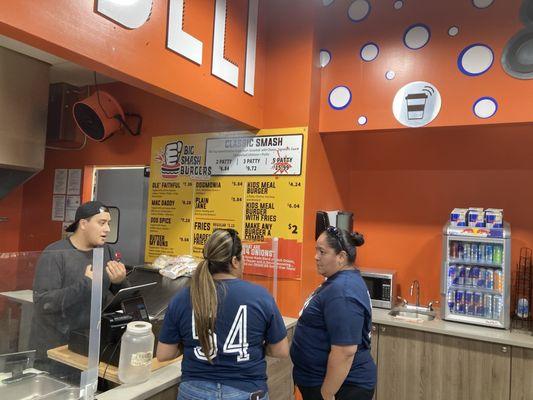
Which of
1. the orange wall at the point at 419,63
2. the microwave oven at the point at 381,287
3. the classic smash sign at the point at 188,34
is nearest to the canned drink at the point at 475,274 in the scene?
the microwave oven at the point at 381,287

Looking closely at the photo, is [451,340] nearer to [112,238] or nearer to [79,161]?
[112,238]

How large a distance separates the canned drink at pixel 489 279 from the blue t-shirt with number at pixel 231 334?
197cm

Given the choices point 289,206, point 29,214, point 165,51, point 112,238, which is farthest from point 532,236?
point 29,214

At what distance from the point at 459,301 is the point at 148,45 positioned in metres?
2.63

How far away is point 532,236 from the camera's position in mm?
2979

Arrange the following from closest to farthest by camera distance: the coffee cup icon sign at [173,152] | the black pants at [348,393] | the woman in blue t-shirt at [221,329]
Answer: the woman in blue t-shirt at [221,329]
the black pants at [348,393]
the coffee cup icon sign at [173,152]

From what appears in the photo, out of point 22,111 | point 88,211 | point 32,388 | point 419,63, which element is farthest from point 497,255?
point 22,111

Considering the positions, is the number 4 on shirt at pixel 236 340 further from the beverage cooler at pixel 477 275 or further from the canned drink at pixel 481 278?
the canned drink at pixel 481 278

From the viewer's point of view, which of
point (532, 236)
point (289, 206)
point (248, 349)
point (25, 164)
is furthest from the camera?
point (25, 164)

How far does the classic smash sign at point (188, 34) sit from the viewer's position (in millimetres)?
1753

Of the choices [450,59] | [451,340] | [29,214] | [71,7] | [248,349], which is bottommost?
[451,340]

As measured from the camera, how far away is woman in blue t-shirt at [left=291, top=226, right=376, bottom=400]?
172cm

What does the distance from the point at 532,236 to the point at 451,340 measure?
1.06 meters

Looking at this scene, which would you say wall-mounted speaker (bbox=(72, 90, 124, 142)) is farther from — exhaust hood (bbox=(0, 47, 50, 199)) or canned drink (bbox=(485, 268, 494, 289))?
canned drink (bbox=(485, 268, 494, 289))
